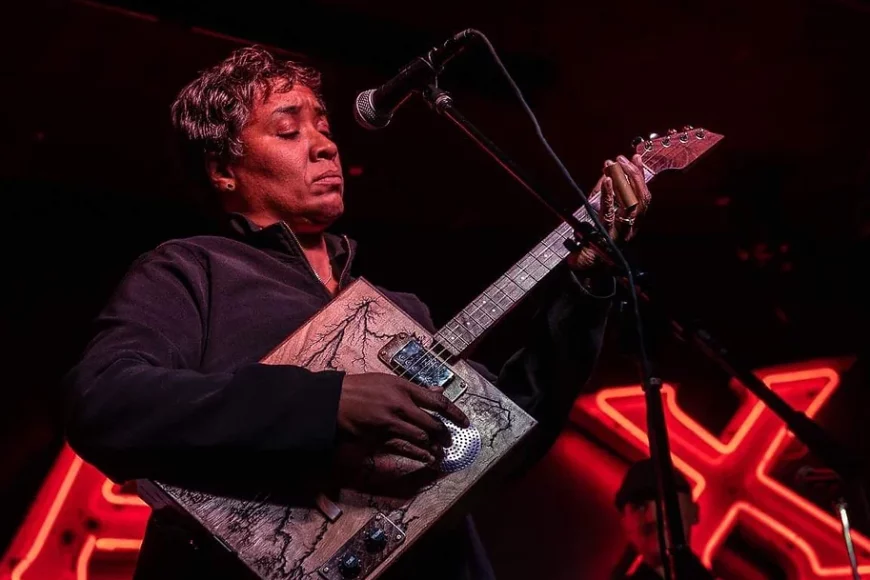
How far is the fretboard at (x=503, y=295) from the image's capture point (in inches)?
82.8

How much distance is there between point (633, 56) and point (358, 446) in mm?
3485

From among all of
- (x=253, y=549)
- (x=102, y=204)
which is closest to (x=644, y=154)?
(x=253, y=549)

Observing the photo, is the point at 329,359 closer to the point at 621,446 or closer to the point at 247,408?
the point at 247,408

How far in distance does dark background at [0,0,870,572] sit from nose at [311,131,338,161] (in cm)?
144

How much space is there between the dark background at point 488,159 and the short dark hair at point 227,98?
3.75 feet

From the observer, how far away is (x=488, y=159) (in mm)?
5250

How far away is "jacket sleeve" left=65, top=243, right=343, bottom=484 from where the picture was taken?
67.8 inches

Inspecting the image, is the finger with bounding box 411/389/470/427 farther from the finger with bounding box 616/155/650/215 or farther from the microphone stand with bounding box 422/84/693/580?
the finger with bounding box 616/155/650/215

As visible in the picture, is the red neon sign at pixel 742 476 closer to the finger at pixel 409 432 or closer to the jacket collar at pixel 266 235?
the jacket collar at pixel 266 235

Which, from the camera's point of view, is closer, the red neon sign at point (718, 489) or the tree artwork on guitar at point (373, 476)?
the tree artwork on guitar at point (373, 476)

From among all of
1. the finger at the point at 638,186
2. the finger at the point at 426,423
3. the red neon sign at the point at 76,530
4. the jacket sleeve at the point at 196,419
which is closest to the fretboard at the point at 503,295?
the finger at the point at 638,186

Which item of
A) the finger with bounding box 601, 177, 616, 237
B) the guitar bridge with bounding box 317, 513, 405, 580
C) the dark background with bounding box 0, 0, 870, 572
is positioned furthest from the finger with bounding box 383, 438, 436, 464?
the dark background with bounding box 0, 0, 870, 572

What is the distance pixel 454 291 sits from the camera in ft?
16.6

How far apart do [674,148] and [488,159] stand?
2.89m
